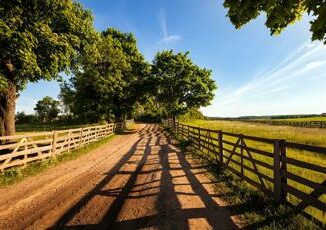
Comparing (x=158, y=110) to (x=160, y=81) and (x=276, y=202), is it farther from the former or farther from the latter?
(x=276, y=202)

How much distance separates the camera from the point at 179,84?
44.6 meters

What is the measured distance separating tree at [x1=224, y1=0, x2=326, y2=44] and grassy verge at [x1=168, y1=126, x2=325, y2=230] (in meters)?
3.46

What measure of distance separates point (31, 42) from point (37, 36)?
2.51 feet

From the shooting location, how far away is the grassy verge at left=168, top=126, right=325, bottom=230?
16.5 feet

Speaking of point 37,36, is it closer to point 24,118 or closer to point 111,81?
point 111,81

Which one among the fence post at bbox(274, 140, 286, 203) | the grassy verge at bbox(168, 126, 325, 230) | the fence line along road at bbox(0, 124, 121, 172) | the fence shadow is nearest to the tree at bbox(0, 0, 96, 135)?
the fence line along road at bbox(0, 124, 121, 172)

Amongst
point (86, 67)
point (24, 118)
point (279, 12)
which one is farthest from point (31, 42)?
point (24, 118)

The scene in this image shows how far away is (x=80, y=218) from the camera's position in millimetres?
5672

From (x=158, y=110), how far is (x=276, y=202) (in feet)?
245

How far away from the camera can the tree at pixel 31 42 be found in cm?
1219

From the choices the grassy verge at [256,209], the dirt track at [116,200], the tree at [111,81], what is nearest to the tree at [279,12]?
the grassy verge at [256,209]

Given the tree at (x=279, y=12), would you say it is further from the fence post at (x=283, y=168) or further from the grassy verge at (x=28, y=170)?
the grassy verge at (x=28, y=170)

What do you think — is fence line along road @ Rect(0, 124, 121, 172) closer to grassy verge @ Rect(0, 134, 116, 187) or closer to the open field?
grassy verge @ Rect(0, 134, 116, 187)

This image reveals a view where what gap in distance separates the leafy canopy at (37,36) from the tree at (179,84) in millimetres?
28187
